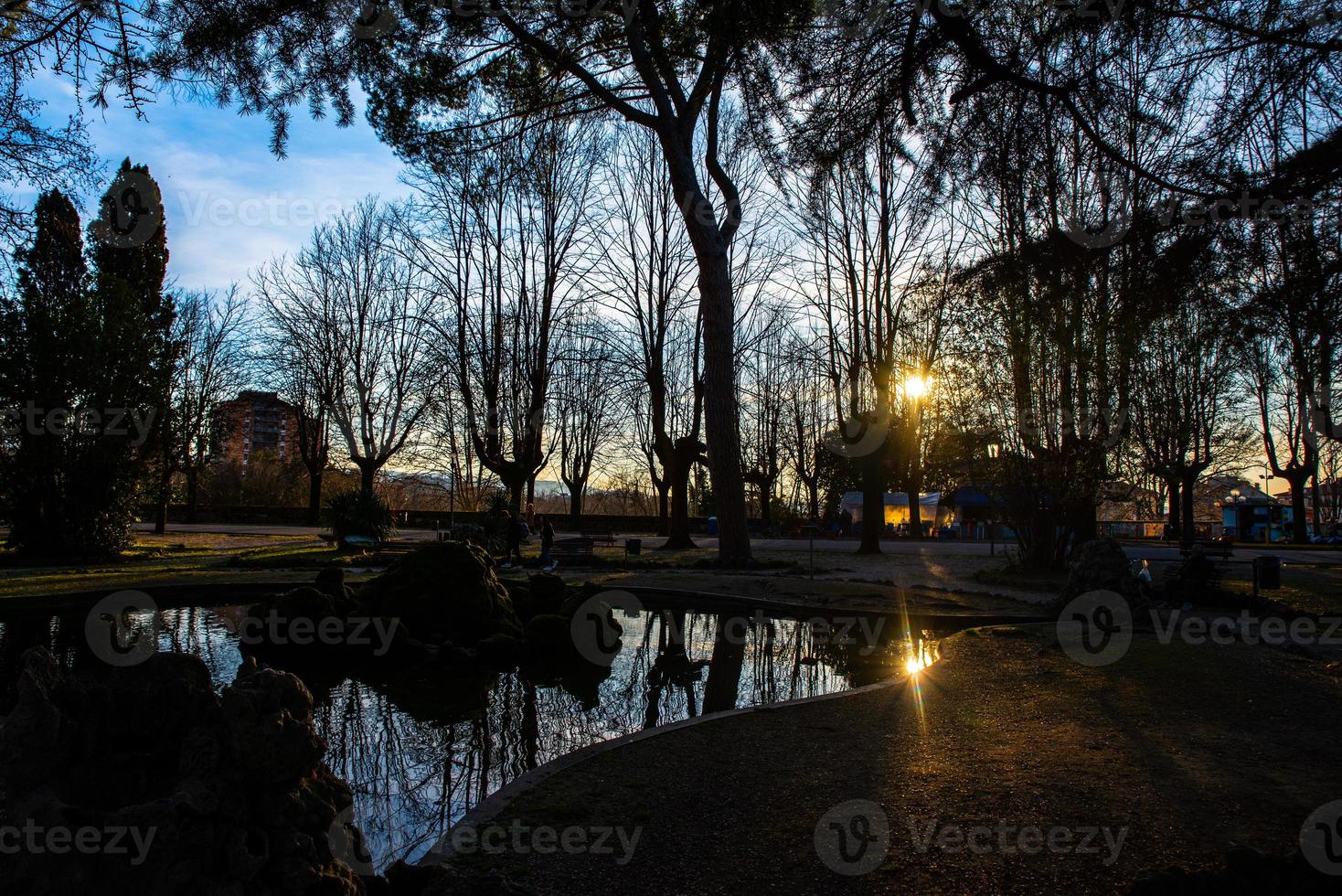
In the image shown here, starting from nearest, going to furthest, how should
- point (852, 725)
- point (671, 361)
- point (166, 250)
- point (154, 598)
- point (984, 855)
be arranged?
point (984, 855) → point (852, 725) → point (154, 598) → point (166, 250) → point (671, 361)

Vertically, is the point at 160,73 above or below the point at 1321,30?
above

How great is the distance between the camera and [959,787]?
4.03 m

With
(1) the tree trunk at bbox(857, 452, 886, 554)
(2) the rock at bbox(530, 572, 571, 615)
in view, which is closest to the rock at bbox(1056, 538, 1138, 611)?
(2) the rock at bbox(530, 572, 571, 615)

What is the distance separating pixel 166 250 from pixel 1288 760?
1359 inches

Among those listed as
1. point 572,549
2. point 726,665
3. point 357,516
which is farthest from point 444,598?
point 357,516

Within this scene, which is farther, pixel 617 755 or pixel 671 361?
pixel 671 361

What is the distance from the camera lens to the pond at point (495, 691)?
15.6ft

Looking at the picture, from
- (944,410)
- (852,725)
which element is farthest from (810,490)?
(852,725)

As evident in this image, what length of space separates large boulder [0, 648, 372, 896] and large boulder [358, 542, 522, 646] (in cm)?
593

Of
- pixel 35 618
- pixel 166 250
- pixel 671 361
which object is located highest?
pixel 166 250

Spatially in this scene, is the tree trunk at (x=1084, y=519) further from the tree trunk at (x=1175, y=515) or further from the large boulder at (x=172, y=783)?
the tree trunk at (x=1175, y=515)

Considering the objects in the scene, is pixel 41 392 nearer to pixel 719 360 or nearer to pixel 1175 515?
pixel 719 360

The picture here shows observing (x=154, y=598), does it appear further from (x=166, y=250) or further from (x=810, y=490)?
(x=810, y=490)

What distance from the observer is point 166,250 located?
98.2 ft
